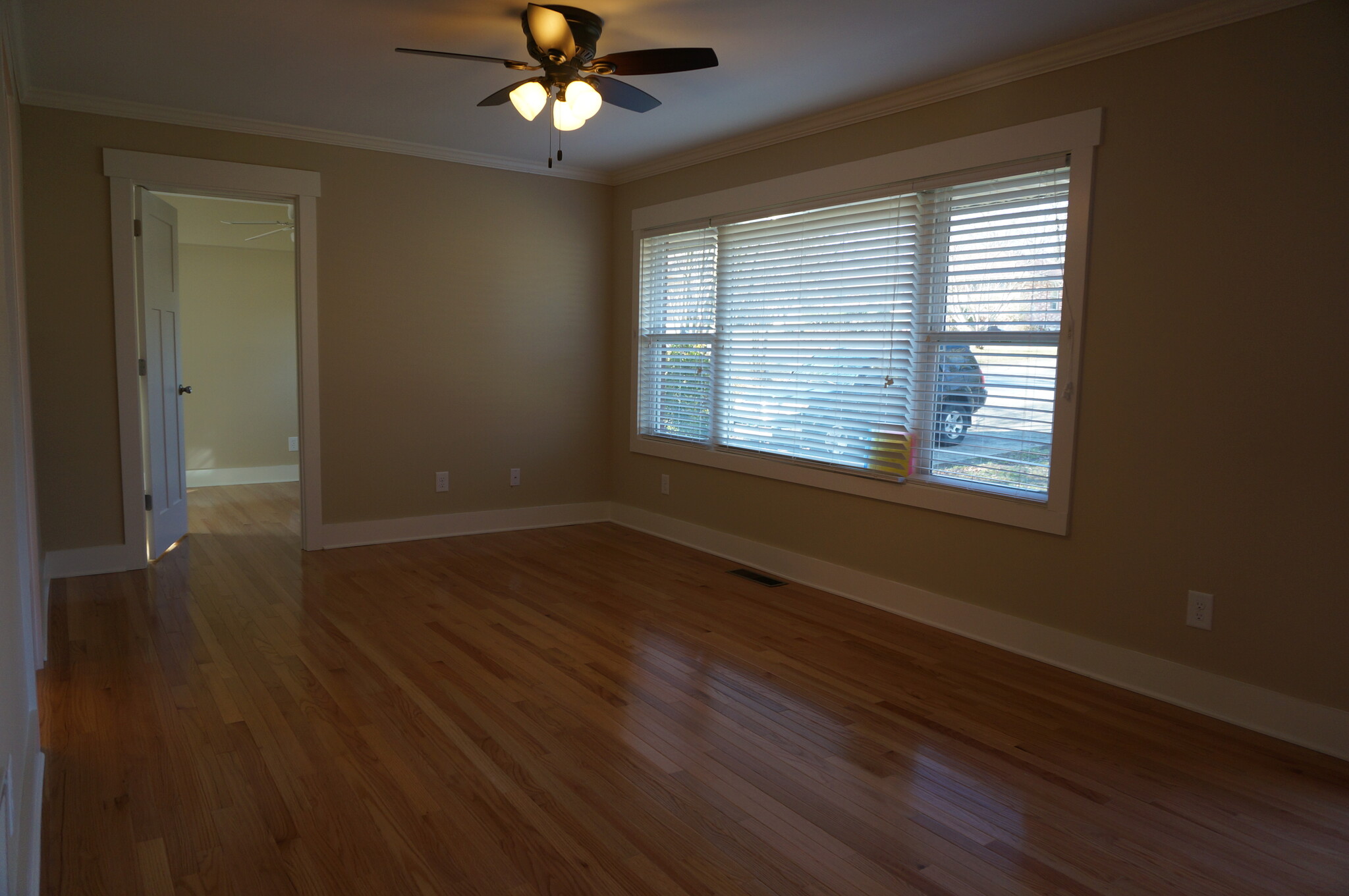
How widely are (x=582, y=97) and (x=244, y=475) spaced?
6.04 m

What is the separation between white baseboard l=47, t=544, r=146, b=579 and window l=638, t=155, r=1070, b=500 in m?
3.22

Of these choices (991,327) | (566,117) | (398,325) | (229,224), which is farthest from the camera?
(229,224)

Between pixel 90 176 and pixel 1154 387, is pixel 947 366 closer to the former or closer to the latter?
pixel 1154 387

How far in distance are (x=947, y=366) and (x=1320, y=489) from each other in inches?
56.9

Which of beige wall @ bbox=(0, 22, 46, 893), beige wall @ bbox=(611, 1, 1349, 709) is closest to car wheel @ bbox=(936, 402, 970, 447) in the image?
beige wall @ bbox=(611, 1, 1349, 709)

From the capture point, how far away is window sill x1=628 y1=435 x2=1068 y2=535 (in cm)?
335

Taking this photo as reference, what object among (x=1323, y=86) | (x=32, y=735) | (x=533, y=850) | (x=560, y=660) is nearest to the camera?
(x=533, y=850)

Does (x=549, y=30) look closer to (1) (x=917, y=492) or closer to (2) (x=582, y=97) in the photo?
(2) (x=582, y=97)

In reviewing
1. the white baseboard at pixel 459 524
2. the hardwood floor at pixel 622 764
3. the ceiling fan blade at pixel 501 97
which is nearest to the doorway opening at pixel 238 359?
the white baseboard at pixel 459 524

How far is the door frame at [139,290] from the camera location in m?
4.30

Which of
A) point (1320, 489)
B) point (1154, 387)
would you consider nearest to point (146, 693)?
point (1154, 387)

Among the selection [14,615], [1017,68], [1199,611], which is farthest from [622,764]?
[1017,68]

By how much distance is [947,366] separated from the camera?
12.1ft

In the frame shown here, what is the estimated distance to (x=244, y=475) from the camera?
750 cm
